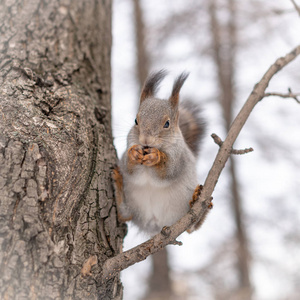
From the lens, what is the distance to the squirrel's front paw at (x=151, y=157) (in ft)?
5.26

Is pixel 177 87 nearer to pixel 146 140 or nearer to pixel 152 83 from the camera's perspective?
pixel 152 83

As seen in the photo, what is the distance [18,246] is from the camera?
112 centimetres

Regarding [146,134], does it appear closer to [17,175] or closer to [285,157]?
[17,175]

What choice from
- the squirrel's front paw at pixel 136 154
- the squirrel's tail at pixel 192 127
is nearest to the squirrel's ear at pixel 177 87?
the squirrel's tail at pixel 192 127

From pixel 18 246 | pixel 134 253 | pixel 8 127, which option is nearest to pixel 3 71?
pixel 8 127

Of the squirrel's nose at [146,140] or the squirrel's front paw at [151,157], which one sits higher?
the squirrel's nose at [146,140]

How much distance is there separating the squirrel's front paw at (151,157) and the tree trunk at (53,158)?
0.59 feet

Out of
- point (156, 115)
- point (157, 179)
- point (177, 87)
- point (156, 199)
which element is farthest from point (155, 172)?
point (177, 87)

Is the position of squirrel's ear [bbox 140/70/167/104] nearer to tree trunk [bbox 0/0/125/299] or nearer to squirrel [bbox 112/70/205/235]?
squirrel [bbox 112/70/205/235]

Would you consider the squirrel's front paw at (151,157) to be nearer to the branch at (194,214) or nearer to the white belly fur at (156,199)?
the white belly fur at (156,199)

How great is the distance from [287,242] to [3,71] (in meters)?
4.95

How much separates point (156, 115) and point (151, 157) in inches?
9.1

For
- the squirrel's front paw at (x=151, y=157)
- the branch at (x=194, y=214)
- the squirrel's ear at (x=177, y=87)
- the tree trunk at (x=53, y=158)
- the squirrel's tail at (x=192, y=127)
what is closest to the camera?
the tree trunk at (x=53, y=158)

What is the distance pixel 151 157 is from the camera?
63.1 inches
